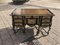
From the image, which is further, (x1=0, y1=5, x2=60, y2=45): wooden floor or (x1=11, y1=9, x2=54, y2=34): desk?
(x1=11, y1=9, x2=54, y2=34): desk

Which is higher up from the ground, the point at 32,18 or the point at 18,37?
the point at 32,18

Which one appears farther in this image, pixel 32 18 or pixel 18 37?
pixel 18 37

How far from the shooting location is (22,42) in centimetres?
318

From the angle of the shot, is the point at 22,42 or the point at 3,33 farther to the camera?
the point at 3,33

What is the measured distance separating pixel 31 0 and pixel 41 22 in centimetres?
600

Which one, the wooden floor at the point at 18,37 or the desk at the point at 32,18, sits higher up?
the desk at the point at 32,18

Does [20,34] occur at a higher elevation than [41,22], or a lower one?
lower

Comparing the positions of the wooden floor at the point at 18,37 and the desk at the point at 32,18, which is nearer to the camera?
the wooden floor at the point at 18,37

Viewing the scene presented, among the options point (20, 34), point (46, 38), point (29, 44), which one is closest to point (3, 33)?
point (20, 34)

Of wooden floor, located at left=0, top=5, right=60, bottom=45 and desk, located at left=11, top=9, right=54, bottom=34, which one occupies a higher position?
desk, located at left=11, top=9, right=54, bottom=34

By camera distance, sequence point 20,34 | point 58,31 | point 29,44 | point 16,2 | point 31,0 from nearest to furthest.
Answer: point 29,44
point 20,34
point 58,31
point 16,2
point 31,0

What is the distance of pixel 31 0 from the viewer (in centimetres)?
913

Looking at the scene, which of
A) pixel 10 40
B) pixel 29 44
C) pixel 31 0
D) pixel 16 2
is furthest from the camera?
pixel 31 0

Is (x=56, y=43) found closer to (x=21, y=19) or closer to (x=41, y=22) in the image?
(x=41, y=22)
